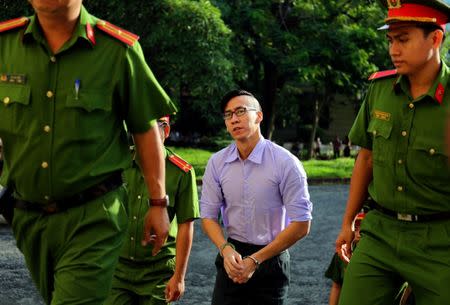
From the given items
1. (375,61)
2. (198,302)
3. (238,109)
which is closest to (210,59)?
(375,61)

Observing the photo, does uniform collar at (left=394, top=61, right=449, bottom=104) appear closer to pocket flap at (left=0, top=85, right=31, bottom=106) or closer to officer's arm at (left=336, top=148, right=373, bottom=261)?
officer's arm at (left=336, top=148, right=373, bottom=261)

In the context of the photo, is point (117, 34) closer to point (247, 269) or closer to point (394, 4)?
point (394, 4)

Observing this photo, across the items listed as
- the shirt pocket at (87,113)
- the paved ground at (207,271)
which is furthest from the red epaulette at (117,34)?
the paved ground at (207,271)

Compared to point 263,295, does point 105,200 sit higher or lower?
higher

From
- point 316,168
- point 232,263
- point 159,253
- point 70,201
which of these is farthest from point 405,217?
point 316,168

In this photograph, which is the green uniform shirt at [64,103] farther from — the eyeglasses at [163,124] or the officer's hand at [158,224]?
the eyeglasses at [163,124]

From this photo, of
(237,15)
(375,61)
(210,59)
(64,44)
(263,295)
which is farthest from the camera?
(375,61)

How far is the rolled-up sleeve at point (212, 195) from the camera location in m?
4.81

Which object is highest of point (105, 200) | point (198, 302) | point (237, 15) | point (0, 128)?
point (237, 15)

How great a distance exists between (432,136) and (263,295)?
1403 mm

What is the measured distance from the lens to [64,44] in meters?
3.21

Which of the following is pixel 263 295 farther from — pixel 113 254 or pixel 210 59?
pixel 210 59

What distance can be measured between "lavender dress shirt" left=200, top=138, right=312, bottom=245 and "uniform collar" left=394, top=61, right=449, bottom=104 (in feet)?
2.89

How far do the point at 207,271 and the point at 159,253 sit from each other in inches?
171
